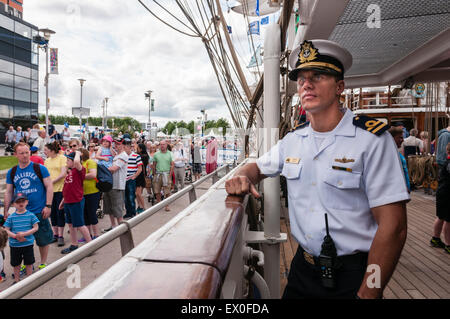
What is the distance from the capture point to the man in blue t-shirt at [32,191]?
4336mm

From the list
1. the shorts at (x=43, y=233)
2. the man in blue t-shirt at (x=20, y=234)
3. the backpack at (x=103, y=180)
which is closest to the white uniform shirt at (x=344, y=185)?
the man in blue t-shirt at (x=20, y=234)

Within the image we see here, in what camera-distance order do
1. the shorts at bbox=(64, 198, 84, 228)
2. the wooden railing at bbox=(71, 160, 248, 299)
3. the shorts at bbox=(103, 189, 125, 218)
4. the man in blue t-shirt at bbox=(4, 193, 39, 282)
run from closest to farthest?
the wooden railing at bbox=(71, 160, 248, 299)
the man in blue t-shirt at bbox=(4, 193, 39, 282)
the shorts at bbox=(64, 198, 84, 228)
the shorts at bbox=(103, 189, 125, 218)

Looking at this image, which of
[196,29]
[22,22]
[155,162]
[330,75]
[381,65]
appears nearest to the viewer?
[330,75]

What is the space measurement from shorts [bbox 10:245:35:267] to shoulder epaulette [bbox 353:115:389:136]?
4.06 m

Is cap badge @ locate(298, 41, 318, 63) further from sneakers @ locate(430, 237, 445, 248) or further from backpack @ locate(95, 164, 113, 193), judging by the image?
backpack @ locate(95, 164, 113, 193)

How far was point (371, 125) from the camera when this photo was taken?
1326 millimetres

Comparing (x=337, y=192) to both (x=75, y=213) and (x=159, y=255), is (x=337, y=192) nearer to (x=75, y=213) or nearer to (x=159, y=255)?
(x=159, y=255)

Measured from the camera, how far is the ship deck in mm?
3070

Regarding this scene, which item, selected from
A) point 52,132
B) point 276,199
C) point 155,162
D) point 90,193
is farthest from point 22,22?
point 276,199

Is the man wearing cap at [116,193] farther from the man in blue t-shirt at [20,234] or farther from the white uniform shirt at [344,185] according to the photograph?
the white uniform shirt at [344,185]

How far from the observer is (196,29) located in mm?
3480

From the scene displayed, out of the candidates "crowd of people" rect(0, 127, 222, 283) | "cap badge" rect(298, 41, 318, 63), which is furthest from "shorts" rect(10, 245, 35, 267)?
"cap badge" rect(298, 41, 318, 63)

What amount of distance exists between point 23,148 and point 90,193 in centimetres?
146
